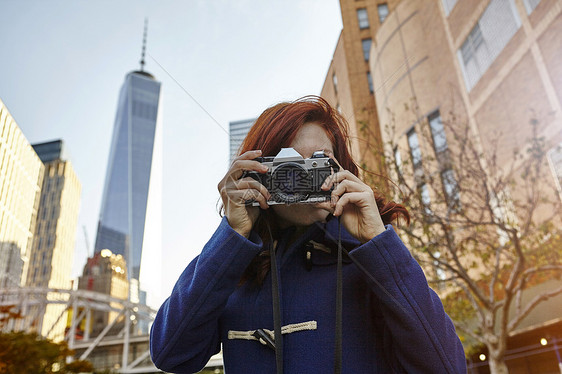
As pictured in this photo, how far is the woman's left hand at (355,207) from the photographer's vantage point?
1.13 m

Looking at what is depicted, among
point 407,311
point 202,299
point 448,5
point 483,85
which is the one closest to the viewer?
point 407,311

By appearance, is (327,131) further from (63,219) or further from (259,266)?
(63,219)

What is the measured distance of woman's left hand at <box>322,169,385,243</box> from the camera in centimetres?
113

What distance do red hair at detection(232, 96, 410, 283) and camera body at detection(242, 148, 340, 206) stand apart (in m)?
0.10

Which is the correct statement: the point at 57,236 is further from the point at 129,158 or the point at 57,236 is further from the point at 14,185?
the point at 14,185

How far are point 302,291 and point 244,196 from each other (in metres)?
0.30

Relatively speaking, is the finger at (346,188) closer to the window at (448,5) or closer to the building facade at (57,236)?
the window at (448,5)

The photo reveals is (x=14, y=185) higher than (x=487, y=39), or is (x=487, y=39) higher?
(x=487, y=39)

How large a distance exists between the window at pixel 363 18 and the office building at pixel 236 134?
2723 cm

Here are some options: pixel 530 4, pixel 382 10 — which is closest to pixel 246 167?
pixel 530 4

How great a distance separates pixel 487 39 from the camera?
43.8 ft

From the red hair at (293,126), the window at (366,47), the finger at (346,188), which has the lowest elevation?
the finger at (346,188)

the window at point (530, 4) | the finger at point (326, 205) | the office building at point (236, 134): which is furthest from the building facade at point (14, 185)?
the window at point (530, 4)

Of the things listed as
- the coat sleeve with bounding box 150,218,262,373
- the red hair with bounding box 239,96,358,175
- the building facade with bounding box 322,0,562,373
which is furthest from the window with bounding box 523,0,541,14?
the coat sleeve with bounding box 150,218,262,373
